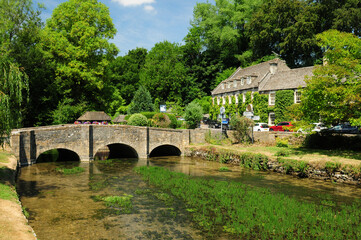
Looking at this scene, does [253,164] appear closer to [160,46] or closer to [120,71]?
[160,46]

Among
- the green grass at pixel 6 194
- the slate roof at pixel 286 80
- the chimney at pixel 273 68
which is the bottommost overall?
the green grass at pixel 6 194

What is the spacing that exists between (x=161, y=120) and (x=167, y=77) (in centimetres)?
1971

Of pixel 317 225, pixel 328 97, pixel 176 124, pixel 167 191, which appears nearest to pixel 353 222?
pixel 317 225

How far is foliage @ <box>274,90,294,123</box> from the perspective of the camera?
128ft

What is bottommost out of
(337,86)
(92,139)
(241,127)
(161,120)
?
(92,139)

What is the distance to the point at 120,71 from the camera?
2571 inches

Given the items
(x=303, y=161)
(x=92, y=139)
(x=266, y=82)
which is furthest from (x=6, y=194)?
(x=266, y=82)

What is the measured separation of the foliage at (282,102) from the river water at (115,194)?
17225 mm

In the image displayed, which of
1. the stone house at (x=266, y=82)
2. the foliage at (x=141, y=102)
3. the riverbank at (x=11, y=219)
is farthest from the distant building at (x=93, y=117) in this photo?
the stone house at (x=266, y=82)

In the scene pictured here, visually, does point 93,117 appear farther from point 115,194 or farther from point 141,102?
point 115,194

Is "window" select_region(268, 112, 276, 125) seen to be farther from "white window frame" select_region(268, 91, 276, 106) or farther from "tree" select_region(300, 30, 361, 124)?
"tree" select_region(300, 30, 361, 124)

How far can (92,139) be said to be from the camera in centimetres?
2920

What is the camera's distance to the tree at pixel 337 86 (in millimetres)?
21031

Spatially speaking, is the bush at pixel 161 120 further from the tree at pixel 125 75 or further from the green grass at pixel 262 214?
the tree at pixel 125 75
